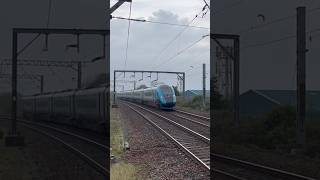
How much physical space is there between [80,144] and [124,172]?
310cm

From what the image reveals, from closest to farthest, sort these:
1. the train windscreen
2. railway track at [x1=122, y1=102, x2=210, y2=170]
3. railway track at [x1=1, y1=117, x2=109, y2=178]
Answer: railway track at [x1=1, y1=117, x2=109, y2=178], railway track at [x1=122, y1=102, x2=210, y2=170], the train windscreen

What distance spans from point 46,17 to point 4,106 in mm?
1741

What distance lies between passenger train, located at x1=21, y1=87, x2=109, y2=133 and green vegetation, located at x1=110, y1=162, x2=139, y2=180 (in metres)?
2.26

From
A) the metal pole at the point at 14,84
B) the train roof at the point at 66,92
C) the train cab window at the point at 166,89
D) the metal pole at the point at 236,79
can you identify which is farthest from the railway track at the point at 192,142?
the train cab window at the point at 166,89

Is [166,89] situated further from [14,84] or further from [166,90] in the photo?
[14,84]

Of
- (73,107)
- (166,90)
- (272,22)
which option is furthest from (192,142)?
(166,90)

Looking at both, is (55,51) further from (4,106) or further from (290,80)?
(290,80)

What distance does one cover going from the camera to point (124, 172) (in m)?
11.2

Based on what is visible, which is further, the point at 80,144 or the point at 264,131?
the point at 264,131

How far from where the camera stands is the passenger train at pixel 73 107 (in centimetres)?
809

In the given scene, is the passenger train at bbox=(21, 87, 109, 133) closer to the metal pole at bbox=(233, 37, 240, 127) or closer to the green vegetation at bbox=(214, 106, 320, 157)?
the green vegetation at bbox=(214, 106, 320, 157)

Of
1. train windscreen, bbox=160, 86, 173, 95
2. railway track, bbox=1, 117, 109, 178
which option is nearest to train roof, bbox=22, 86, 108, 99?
railway track, bbox=1, 117, 109, 178

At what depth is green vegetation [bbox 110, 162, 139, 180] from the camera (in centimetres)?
1066

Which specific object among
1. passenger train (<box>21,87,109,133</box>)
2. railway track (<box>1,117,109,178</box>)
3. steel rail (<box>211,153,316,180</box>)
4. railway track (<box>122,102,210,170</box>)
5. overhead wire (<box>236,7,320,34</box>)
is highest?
overhead wire (<box>236,7,320,34</box>)
